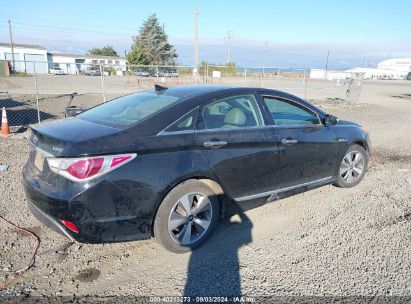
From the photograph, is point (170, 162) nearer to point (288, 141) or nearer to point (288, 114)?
point (288, 141)

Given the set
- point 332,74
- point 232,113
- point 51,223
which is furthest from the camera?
point 332,74

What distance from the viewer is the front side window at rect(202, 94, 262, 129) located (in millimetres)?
3680

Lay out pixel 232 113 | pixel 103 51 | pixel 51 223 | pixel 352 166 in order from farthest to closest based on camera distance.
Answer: pixel 103 51 → pixel 352 166 → pixel 232 113 → pixel 51 223

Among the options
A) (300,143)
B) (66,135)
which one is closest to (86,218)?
(66,135)

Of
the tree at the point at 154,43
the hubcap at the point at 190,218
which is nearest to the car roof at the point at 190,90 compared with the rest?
the hubcap at the point at 190,218

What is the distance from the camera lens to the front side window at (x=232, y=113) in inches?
145

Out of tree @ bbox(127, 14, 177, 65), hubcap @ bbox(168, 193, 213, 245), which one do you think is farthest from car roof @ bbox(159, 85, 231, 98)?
tree @ bbox(127, 14, 177, 65)

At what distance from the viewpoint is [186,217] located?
11.4ft

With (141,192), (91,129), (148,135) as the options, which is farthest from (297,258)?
(91,129)

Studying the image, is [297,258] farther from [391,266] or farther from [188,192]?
[188,192]

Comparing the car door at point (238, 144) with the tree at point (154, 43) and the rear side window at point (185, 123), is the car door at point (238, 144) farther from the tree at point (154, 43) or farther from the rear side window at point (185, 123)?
the tree at point (154, 43)

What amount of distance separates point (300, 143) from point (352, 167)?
1.53 meters

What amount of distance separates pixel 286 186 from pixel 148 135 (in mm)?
1954

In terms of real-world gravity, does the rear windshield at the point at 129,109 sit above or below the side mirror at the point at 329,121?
above
